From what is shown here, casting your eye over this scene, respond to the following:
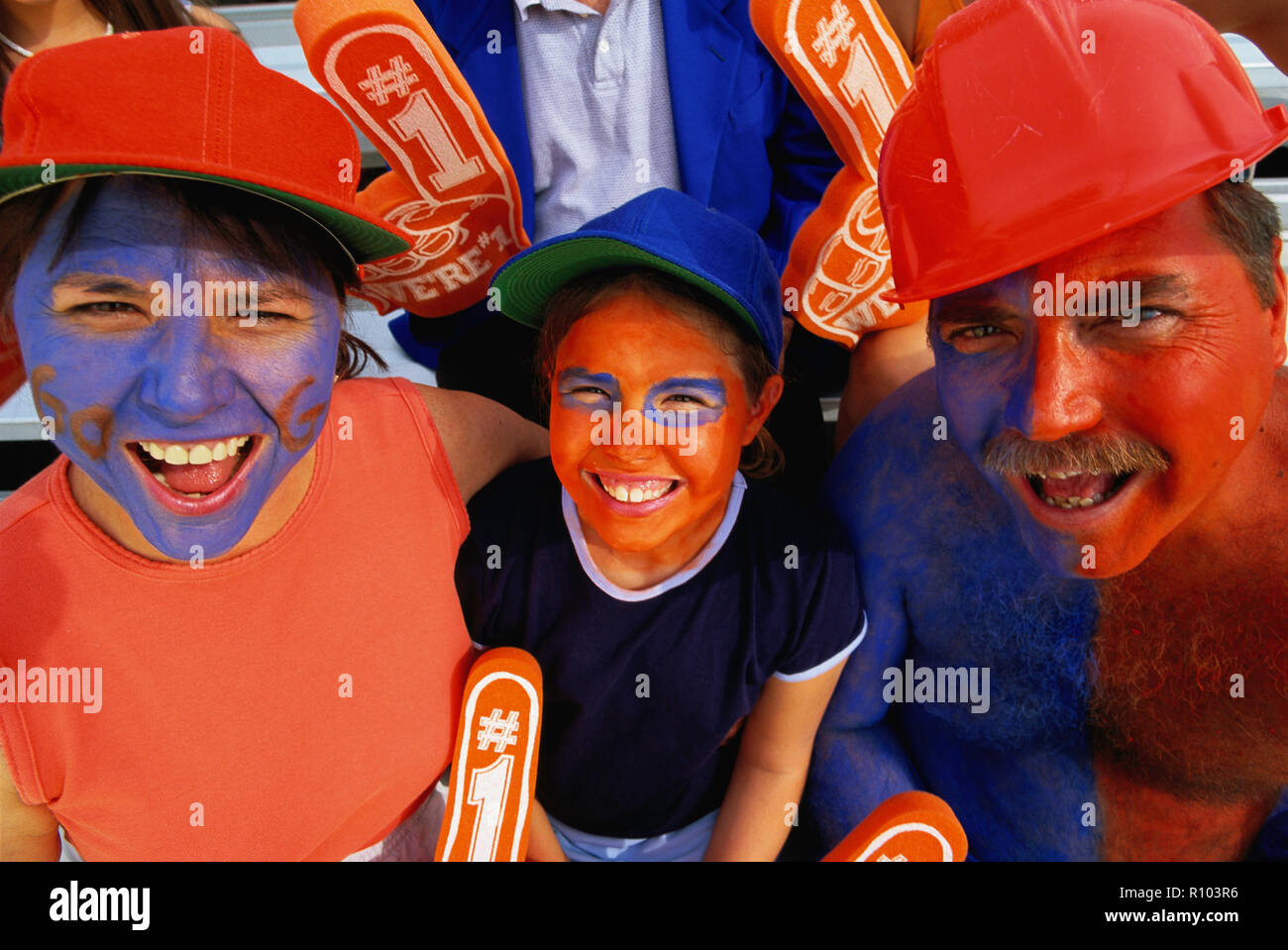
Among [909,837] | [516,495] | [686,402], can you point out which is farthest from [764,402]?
[909,837]

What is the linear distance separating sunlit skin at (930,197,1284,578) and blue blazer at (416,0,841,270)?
60cm

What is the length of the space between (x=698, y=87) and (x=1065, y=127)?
71 centimetres

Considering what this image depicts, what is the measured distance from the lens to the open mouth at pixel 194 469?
108cm

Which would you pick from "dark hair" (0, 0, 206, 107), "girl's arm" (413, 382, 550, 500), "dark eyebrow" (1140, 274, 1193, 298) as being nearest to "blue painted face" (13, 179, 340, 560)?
"girl's arm" (413, 382, 550, 500)

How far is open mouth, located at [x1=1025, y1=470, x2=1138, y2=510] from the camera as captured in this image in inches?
44.2

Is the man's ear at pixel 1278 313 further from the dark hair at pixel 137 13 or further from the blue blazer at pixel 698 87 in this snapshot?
the dark hair at pixel 137 13

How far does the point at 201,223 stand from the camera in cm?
106

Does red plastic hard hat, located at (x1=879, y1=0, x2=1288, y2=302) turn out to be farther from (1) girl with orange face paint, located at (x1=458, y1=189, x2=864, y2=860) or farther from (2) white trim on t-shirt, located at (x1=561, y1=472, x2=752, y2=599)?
(2) white trim on t-shirt, located at (x1=561, y1=472, x2=752, y2=599)

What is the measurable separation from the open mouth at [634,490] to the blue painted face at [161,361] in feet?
1.31

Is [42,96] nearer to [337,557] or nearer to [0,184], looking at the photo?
[0,184]

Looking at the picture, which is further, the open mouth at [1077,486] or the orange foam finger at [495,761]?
the orange foam finger at [495,761]

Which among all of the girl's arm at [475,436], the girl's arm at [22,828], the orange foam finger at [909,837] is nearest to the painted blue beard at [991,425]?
the orange foam finger at [909,837]
